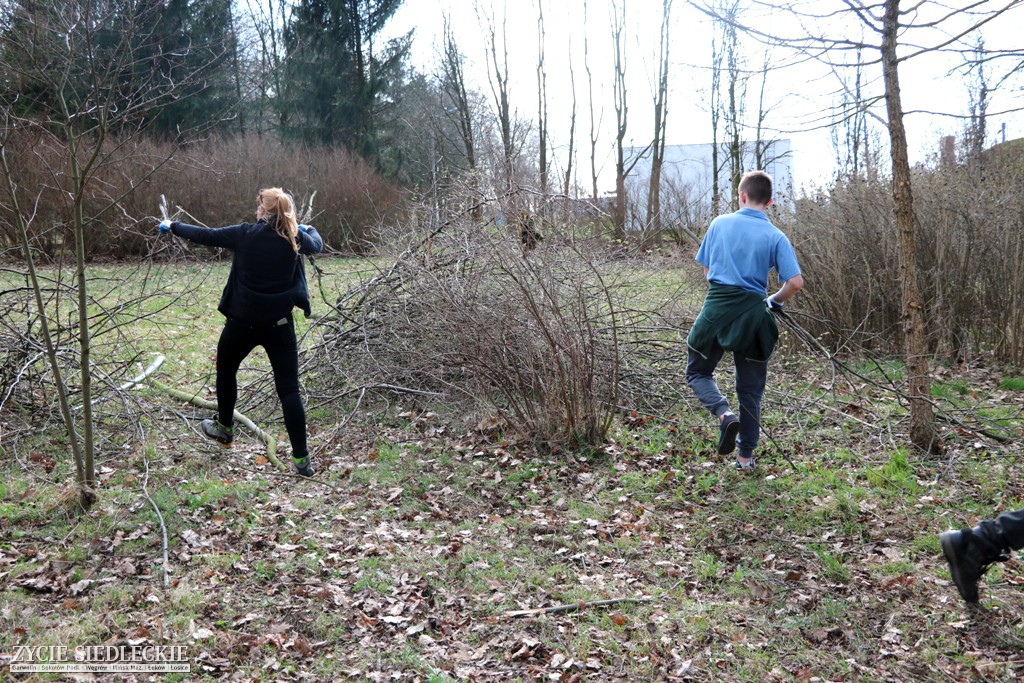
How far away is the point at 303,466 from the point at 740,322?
325 centimetres

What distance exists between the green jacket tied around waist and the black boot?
6.28ft

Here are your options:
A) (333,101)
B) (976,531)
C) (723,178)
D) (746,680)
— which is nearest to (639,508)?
(746,680)

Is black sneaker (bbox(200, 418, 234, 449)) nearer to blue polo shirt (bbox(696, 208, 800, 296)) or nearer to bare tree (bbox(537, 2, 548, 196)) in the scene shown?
blue polo shirt (bbox(696, 208, 800, 296))

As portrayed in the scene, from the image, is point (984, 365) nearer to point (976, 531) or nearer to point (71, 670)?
point (976, 531)

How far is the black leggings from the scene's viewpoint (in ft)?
17.5

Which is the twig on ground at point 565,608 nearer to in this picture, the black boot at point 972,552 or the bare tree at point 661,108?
the black boot at point 972,552

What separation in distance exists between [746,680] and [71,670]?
2965 millimetres

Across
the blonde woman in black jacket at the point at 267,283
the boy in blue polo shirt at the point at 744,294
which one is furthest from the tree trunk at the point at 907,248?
the blonde woman in black jacket at the point at 267,283

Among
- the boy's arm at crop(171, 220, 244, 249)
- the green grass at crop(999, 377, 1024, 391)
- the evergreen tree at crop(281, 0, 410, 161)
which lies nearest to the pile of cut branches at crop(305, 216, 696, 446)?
the boy's arm at crop(171, 220, 244, 249)

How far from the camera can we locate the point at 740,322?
5227mm

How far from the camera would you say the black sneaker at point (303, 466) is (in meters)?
5.69

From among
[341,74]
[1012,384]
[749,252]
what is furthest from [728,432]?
[341,74]

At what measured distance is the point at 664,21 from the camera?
872 inches

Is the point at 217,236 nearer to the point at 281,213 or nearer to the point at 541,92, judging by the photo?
the point at 281,213
